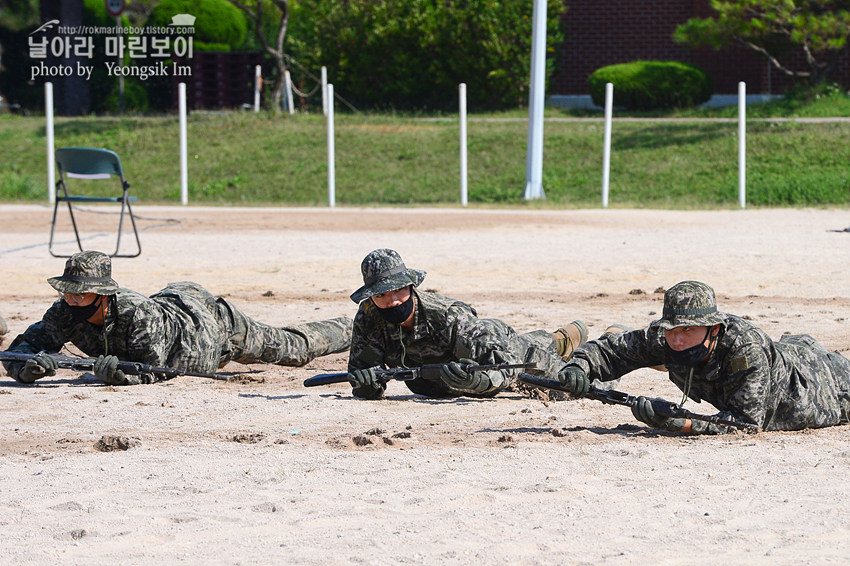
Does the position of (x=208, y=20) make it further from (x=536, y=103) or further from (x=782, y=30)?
(x=782, y=30)

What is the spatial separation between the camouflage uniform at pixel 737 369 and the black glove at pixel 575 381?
13 centimetres

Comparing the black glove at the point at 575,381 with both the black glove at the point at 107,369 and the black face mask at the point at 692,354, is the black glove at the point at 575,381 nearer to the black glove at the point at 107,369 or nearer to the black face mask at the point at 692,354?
the black face mask at the point at 692,354

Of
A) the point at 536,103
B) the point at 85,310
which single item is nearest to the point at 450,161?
the point at 536,103

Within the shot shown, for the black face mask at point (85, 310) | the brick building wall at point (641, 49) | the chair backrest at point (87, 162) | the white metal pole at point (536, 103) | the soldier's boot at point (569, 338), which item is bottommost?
the soldier's boot at point (569, 338)

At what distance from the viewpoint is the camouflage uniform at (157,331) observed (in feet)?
26.1

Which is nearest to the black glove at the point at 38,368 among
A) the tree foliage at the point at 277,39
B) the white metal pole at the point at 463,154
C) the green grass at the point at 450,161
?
the white metal pole at the point at 463,154

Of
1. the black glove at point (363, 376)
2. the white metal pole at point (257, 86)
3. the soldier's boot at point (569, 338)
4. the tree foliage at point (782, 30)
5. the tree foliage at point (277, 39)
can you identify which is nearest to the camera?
the black glove at point (363, 376)

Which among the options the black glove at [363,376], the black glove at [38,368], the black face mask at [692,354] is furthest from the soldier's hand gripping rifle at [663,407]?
the black glove at [38,368]

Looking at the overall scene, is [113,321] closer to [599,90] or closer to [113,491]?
[113,491]

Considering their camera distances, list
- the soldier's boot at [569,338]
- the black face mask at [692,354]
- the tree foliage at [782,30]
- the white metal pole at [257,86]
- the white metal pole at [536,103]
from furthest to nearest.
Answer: the white metal pole at [257,86], the tree foliage at [782,30], the white metal pole at [536,103], the soldier's boot at [569,338], the black face mask at [692,354]

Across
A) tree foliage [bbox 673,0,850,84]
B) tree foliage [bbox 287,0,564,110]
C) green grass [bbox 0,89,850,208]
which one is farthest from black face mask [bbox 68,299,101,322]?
tree foliage [bbox 287,0,564,110]

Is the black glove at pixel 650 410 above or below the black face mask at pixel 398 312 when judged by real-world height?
below

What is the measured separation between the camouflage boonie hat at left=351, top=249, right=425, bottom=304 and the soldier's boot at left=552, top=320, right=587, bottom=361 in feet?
4.85

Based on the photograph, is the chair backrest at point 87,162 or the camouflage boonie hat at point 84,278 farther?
the chair backrest at point 87,162
